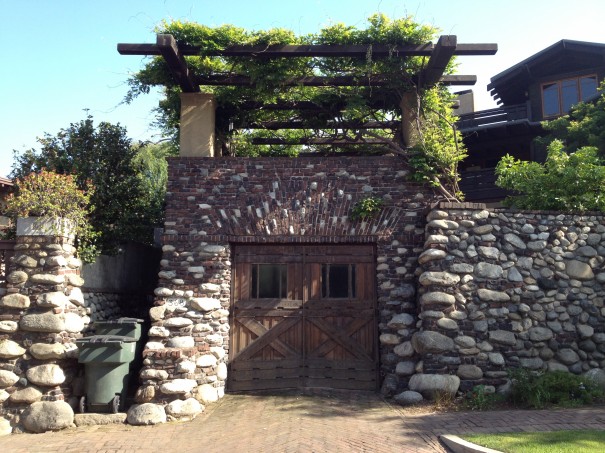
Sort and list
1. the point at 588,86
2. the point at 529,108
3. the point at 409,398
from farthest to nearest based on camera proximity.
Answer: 1. the point at 529,108
2. the point at 588,86
3. the point at 409,398

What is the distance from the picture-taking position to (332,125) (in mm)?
10141

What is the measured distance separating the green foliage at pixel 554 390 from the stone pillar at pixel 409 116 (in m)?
4.37

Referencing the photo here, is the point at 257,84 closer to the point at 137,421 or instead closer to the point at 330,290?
the point at 330,290

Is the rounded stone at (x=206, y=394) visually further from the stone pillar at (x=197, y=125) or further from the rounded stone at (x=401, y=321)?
the stone pillar at (x=197, y=125)

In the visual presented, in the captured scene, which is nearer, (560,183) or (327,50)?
(327,50)

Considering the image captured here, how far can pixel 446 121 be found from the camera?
9.27 meters

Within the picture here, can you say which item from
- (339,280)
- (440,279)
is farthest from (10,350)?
(440,279)

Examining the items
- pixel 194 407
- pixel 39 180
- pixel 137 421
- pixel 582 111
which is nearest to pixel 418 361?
pixel 194 407

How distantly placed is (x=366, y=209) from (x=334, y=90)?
2.79 metres

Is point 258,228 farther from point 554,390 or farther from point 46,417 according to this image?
point 554,390

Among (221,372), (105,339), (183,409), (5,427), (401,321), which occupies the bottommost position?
(5,427)

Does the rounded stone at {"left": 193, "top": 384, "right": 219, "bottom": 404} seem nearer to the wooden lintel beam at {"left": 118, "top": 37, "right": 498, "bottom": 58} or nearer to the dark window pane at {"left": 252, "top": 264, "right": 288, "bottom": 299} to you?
the dark window pane at {"left": 252, "top": 264, "right": 288, "bottom": 299}

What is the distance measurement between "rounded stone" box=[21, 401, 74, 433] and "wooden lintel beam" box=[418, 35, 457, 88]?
7.68 meters

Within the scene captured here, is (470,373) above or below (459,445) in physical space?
above
